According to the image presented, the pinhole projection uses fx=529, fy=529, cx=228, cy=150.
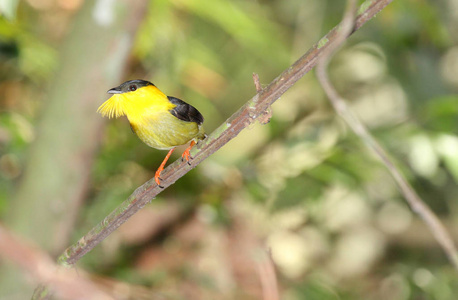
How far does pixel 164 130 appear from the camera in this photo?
1361mm

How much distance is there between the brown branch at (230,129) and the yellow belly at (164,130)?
0.57ft

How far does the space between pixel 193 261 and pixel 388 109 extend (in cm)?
213

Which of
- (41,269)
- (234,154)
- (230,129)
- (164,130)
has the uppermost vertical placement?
(234,154)

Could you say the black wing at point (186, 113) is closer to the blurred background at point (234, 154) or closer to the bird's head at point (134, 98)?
the bird's head at point (134, 98)

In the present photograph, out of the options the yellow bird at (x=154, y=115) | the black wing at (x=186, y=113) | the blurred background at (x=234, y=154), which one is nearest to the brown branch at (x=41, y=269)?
the yellow bird at (x=154, y=115)

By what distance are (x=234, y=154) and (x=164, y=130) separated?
2.59m

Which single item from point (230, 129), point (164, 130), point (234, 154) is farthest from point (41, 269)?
point (234, 154)

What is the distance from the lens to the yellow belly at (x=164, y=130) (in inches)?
52.6

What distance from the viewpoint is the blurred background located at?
94.5 inches

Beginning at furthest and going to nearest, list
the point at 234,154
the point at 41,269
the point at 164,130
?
the point at 234,154 < the point at 164,130 < the point at 41,269

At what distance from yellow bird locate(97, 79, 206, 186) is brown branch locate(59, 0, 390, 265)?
7.4 inches

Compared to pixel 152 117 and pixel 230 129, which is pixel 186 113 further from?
pixel 230 129

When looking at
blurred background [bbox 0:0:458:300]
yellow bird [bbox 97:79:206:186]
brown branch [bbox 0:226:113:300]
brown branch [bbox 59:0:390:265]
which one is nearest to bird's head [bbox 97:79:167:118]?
yellow bird [bbox 97:79:206:186]

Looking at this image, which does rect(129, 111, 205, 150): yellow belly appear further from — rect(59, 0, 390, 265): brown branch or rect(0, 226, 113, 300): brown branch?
rect(0, 226, 113, 300): brown branch
